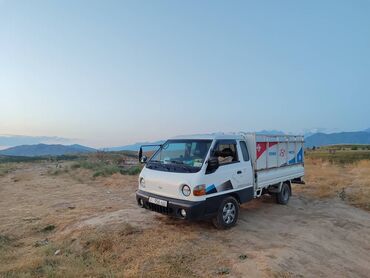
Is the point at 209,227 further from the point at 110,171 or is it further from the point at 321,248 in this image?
the point at 110,171

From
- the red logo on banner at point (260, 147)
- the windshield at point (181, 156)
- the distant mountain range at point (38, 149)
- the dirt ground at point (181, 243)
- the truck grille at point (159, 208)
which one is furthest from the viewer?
the distant mountain range at point (38, 149)

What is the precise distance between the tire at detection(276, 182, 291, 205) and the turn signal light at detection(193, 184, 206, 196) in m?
4.26

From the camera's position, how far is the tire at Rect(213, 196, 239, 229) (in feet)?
23.7

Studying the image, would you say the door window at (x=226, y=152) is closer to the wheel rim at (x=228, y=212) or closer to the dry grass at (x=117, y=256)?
the wheel rim at (x=228, y=212)

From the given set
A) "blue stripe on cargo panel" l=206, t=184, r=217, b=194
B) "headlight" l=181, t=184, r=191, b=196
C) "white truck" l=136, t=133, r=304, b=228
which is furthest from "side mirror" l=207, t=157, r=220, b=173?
"headlight" l=181, t=184, r=191, b=196

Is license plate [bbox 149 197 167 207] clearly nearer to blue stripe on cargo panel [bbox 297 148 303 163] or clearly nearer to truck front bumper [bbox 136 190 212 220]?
truck front bumper [bbox 136 190 212 220]

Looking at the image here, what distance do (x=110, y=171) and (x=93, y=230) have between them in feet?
→ 43.9

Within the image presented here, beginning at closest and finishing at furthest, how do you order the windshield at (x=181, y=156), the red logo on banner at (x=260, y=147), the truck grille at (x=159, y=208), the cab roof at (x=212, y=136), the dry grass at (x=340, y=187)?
the truck grille at (x=159, y=208) < the windshield at (x=181, y=156) < the cab roof at (x=212, y=136) < the red logo on banner at (x=260, y=147) < the dry grass at (x=340, y=187)

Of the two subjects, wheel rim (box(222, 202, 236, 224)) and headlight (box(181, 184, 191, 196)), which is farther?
wheel rim (box(222, 202, 236, 224))

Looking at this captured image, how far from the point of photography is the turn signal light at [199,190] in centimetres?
669

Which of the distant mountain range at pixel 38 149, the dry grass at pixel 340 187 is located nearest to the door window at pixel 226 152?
the dry grass at pixel 340 187

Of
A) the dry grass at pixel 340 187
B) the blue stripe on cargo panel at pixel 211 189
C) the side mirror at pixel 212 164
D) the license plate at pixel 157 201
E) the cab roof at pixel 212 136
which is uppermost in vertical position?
the cab roof at pixel 212 136

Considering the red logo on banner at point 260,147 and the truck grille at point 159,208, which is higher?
the red logo on banner at point 260,147

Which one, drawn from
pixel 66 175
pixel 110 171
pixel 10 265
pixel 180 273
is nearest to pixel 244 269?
pixel 180 273
